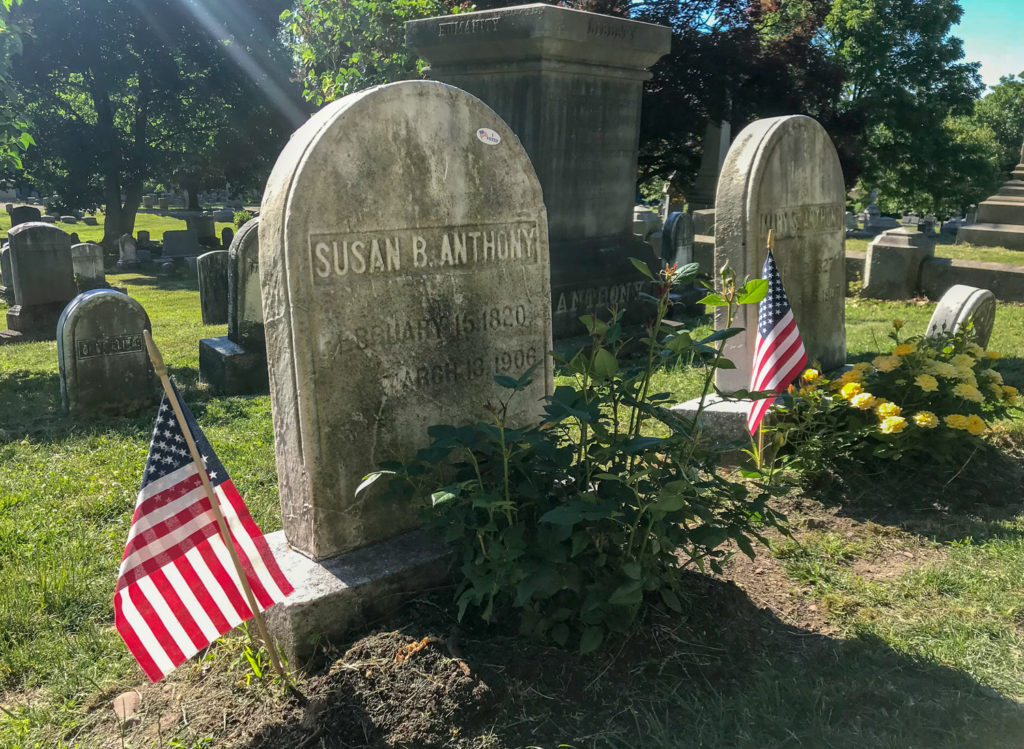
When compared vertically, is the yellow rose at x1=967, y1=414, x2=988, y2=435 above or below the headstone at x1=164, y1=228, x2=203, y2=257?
above

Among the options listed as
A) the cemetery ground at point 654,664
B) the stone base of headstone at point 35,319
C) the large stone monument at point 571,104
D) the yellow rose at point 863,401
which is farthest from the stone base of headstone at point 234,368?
the stone base of headstone at point 35,319

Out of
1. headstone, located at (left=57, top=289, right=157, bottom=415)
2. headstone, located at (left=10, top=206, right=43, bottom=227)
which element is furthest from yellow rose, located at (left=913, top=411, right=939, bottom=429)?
headstone, located at (left=10, top=206, right=43, bottom=227)

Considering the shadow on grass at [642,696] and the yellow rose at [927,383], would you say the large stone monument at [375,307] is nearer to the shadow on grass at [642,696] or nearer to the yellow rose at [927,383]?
the shadow on grass at [642,696]

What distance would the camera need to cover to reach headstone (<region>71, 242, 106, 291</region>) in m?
15.5

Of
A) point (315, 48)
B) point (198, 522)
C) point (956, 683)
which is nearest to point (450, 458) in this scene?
point (198, 522)

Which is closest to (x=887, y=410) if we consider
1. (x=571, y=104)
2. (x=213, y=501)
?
(x=213, y=501)

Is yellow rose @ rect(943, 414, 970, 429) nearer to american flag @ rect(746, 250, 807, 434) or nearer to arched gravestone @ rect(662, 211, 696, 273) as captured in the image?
american flag @ rect(746, 250, 807, 434)

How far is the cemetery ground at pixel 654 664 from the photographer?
2.33 metres

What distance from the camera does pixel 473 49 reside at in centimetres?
687

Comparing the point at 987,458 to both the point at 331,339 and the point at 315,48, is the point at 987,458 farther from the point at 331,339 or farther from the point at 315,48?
the point at 315,48

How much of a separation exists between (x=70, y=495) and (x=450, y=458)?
8.06 ft

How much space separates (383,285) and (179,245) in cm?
2172

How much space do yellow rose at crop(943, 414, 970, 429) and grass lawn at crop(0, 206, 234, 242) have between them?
2601cm

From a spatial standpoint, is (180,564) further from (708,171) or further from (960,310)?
(708,171)
